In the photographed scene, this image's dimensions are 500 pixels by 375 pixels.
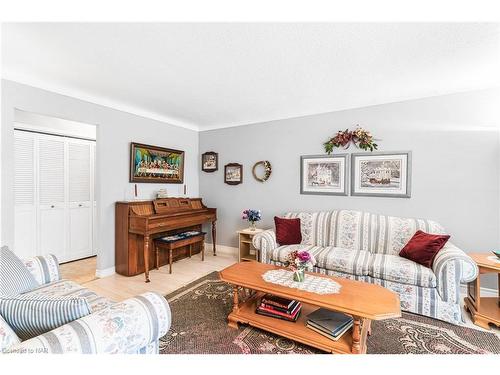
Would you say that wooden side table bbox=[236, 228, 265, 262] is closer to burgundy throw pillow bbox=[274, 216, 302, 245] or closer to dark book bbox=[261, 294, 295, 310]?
burgundy throw pillow bbox=[274, 216, 302, 245]

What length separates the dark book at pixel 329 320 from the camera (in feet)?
5.86

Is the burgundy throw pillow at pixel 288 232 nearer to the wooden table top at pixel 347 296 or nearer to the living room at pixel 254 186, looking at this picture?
the living room at pixel 254 186

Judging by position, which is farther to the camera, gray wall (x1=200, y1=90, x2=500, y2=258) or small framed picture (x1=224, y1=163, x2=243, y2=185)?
small framed picture (x1=224, y1=163, x2=243, y2=185)

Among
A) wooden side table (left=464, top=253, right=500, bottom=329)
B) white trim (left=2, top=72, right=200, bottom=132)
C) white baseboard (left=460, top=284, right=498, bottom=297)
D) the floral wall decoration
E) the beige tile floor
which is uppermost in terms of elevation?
white trim (left=2, top=72, right=200, bottom=132)

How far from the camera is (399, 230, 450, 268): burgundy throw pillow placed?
2.45 metres

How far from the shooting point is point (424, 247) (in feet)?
8.23

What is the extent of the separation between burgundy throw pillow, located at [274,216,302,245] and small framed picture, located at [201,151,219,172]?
1.77 m

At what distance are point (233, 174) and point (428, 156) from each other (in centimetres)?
284

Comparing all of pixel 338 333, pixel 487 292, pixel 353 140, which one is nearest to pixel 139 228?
pixel 338 333

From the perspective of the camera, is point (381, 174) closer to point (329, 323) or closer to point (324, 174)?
point (324, 174)

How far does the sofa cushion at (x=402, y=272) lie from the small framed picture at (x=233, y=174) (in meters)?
2.45

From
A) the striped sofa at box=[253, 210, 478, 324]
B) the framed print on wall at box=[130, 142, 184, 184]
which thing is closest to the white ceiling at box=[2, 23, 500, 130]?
the framed print on wall at box=[130, 142, 184, 184]
